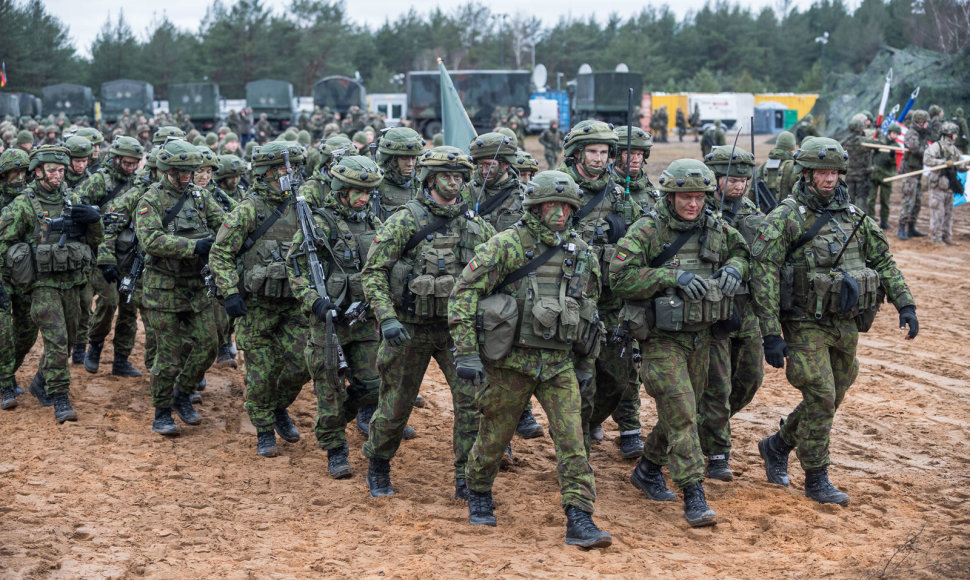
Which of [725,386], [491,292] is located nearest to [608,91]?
[725,386]

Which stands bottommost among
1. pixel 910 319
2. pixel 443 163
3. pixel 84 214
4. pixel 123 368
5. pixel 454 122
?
pixel 123 368

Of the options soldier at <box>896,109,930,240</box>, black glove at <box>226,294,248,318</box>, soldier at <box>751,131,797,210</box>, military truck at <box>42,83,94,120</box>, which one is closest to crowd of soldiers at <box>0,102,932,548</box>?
black glove at <box>226,294,248,318</box>

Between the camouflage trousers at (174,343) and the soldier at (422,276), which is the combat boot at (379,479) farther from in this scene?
the camouflage trousers at (174,343)

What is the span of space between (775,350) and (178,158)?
5087 mm

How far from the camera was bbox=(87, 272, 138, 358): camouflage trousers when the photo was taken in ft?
33.8

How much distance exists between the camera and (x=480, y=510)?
661 centimetres

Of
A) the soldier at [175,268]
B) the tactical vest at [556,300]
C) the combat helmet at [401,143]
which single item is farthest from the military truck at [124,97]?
the tactical vest at [556,300]

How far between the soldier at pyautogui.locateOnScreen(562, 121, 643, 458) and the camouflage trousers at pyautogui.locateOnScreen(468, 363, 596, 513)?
1092 millimetres

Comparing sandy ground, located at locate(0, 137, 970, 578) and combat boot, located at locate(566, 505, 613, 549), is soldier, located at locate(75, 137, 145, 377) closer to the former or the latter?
sandy ground, located at locate(0, 137, 970, 578)

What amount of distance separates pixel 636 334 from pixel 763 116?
45.1 metres

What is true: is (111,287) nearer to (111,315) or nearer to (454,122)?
(111,315)

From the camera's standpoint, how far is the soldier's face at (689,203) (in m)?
6.64

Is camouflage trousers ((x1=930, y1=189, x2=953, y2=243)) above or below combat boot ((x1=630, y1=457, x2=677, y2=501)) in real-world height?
above

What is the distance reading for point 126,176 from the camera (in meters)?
10.2
